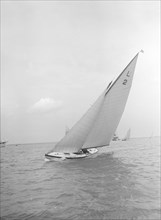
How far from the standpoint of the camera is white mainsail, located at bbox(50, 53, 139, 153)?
31.5 meters

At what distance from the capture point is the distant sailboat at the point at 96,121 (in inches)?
1235

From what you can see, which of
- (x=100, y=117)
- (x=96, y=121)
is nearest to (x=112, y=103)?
(x=100, y=117)

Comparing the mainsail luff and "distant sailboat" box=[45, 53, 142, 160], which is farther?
the mainsail luff

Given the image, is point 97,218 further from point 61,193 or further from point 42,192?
point 42,192

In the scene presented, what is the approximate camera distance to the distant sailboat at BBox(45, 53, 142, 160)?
31.4 metres

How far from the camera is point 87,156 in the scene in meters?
33.1

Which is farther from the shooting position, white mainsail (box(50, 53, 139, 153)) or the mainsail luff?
the mainsail luff

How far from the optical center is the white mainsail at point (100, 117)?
1239 inches

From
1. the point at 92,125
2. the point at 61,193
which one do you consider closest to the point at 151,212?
the point at 61,193

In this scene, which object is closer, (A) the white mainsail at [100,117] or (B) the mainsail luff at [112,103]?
(A) the white mainsail at [100,117]

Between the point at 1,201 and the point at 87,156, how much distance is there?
21.2m

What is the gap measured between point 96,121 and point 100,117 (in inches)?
34.9

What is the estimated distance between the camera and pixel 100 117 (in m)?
32.5

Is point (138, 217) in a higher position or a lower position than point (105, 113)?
lower
